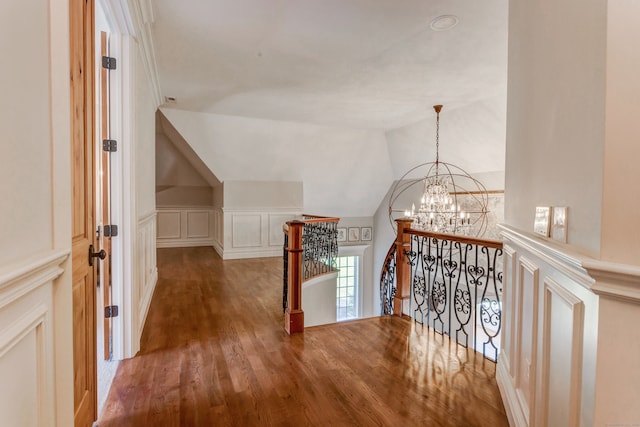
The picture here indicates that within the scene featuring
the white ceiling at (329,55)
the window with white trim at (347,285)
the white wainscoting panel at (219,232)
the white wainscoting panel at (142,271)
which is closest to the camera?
the white ceiling at (329,55)

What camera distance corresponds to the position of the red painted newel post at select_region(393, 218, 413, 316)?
3.57m

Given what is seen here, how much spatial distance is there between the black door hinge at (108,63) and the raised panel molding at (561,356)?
2959 millimetres

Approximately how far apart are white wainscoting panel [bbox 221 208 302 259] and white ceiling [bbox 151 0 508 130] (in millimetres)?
2474

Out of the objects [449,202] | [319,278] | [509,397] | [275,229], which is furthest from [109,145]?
[275,229]

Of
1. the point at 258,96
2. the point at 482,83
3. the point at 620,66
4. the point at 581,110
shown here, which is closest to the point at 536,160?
the point at 581,110

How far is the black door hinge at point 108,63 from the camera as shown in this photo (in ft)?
7.77

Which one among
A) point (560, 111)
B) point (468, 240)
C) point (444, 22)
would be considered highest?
point (444, 22)

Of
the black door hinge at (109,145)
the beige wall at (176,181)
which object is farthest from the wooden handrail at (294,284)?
the beige wall at (176,181)

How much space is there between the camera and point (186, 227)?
864cm

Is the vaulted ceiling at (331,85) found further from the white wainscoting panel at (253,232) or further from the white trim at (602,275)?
the white trim at (602,275)

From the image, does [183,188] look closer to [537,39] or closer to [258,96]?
[258,96]

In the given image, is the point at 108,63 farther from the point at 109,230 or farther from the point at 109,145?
the point at 109,230

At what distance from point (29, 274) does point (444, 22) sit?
3.15 meters

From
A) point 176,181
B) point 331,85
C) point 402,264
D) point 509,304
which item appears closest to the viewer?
point 509,304
